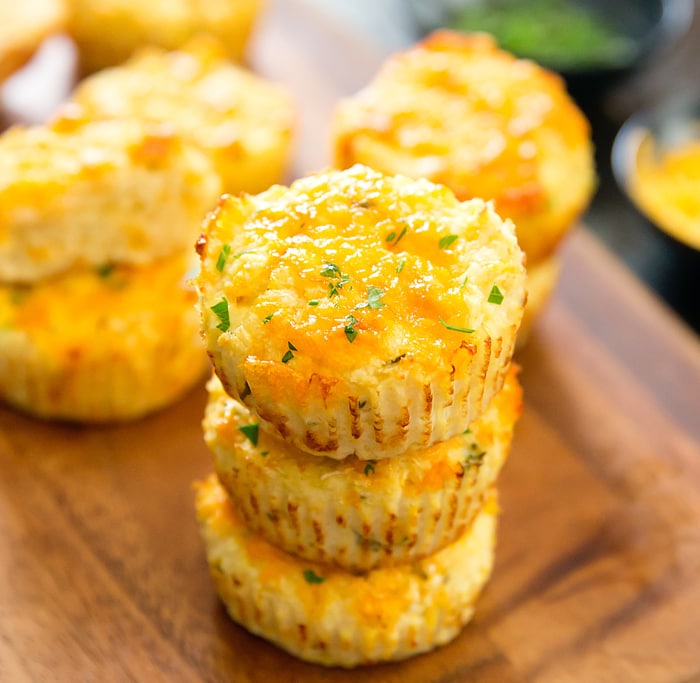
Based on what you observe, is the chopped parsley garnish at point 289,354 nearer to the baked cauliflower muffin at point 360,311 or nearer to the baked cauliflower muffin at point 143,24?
the baked cauliflower muffin at point 360,311

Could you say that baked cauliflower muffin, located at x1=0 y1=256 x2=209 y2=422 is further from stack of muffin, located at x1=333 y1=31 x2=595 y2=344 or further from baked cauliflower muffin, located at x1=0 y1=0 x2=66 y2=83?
baked cauliflower muffin, located at x1=0 y1=0 x2=66 y2=83

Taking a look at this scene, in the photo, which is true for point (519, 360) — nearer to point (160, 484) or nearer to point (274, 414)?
point (160, 484)

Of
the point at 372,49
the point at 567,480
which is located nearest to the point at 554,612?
the point at 567,480

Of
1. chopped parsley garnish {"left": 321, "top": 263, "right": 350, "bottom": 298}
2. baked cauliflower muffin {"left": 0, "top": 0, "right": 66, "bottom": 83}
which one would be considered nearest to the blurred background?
baked cauliflower muffin {"left": 0, "top": 0, "right": 66, "bottom": 83}

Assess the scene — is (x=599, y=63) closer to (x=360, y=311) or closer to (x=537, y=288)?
(x=537, y=288)

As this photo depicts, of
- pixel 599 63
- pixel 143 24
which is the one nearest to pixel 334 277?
pixel 143 24

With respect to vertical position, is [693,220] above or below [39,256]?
below
